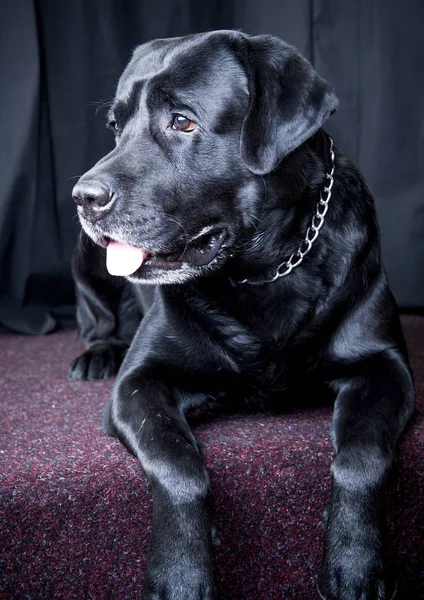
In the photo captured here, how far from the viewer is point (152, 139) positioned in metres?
1.44

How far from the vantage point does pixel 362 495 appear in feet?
3.84

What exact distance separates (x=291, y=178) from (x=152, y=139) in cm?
31

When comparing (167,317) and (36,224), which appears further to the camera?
(36,224)

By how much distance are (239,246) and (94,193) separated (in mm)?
337

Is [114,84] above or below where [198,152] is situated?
below

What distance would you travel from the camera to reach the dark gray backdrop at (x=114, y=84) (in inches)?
101

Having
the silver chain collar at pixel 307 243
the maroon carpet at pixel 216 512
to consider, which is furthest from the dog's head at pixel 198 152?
the maroon carpet at pixel 216 512

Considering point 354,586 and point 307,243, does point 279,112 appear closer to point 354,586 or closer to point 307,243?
point 307,243

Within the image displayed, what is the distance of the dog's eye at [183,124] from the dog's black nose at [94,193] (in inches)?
8.6

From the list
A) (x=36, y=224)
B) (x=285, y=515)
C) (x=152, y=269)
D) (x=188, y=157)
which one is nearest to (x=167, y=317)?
(x=152, y=269)

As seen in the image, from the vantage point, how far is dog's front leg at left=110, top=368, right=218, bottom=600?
1069 mm

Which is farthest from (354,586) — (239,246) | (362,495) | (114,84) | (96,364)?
(114,84)

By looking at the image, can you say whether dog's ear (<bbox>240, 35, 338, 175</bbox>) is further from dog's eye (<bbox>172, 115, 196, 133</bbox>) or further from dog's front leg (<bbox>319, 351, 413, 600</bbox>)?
dog's front leg (<bbox>319, 351, 413, 600</bbox>)

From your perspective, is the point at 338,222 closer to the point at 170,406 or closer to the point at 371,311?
the point at 371,311
